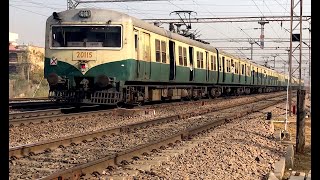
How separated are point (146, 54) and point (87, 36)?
Answer: 2412 mm

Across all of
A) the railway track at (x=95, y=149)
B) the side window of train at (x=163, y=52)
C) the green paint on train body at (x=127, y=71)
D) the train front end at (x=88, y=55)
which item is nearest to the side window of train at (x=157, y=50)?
the green paint on train body at (x=127, y=71)

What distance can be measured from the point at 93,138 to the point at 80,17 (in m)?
6.67

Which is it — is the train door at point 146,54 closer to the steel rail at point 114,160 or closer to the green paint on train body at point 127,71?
the green paint on train body at point 127,71

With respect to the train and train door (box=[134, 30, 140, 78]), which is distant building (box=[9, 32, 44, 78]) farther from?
train door (box=[134, 30, 140, 78])

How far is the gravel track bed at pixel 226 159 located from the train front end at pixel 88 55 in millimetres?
4782

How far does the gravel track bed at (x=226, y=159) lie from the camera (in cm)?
571

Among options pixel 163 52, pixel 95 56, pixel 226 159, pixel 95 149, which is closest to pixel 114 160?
pixel 95 149

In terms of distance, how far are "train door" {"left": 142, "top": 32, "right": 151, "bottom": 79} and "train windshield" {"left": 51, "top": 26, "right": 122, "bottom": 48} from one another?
58.2 inches

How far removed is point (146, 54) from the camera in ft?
51.1

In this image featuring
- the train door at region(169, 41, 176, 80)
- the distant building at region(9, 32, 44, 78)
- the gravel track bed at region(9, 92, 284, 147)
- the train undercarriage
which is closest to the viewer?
the gravel track bed at region(9, 92, 284, 147)

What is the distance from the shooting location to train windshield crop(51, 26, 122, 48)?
46.3 ft

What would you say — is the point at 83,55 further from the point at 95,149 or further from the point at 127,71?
the point at 95,149

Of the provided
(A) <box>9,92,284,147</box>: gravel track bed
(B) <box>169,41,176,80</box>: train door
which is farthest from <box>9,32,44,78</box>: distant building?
(A) <box>9,92,284,147</box>: gravel track bed

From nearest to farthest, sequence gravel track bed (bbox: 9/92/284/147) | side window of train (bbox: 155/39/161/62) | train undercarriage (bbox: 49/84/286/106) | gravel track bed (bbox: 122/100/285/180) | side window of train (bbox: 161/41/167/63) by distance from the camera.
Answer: gravel track bed (bbox: 122/100/285/180) < gravel track bed (bbox: 9/92/284/147) < train undercarriage (bbox: 49/84/286/106) < side window of train (bbox: 155/39/161/62) < side window of train (bbox: 161/41/167/63)
